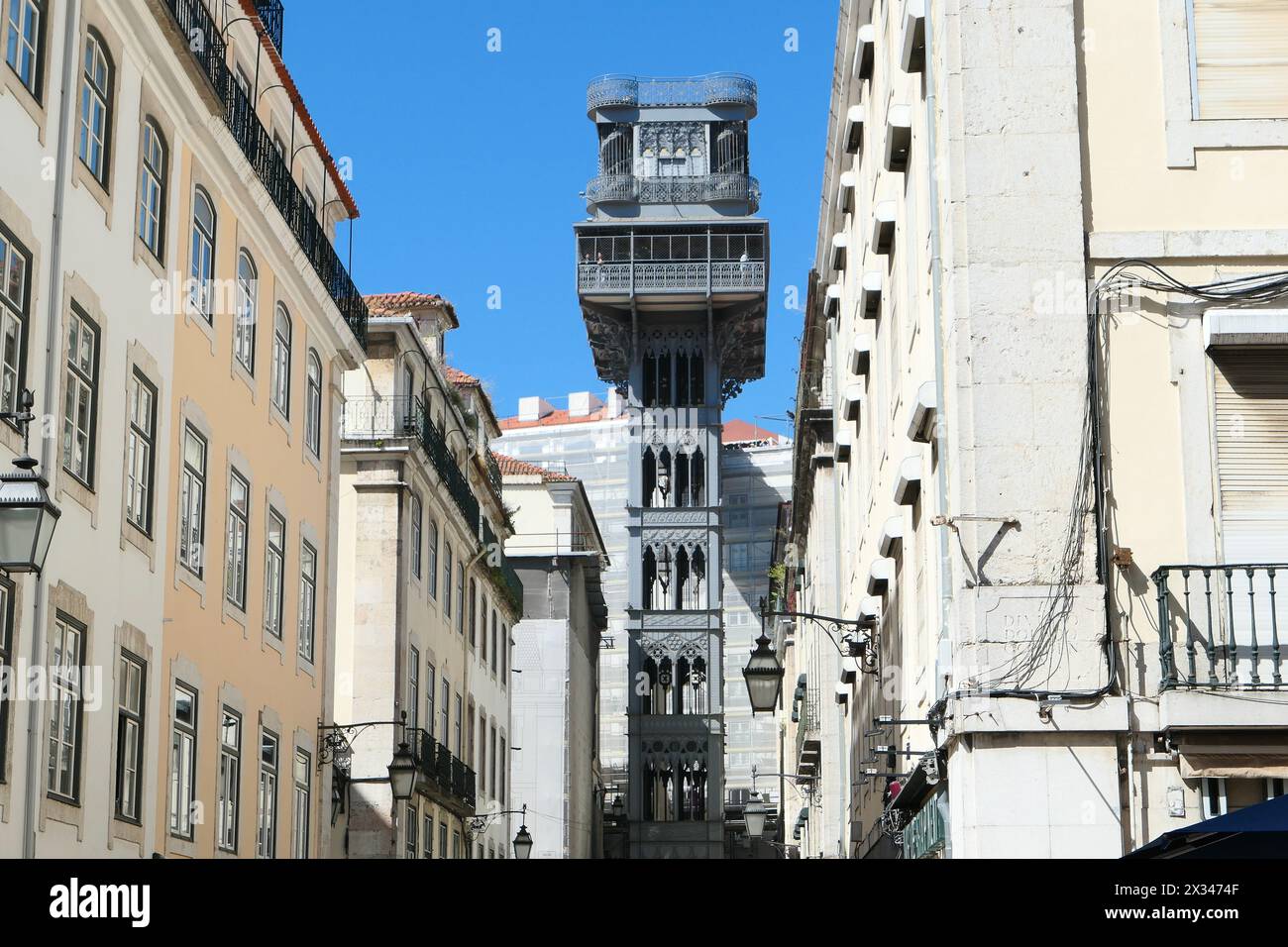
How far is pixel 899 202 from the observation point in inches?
704

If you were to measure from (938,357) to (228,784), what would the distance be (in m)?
11.3

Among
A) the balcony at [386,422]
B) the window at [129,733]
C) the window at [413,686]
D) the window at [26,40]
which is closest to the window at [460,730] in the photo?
the window at [413,686]

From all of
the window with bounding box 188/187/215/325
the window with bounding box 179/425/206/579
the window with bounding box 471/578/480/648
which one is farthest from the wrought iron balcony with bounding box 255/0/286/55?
the window with bounding box 471/578/480/648

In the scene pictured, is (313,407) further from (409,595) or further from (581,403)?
(581,403)

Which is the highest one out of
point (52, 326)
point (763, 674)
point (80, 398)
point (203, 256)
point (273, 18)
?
point (273, 18)

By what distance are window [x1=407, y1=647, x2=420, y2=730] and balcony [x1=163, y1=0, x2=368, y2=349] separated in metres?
7.28

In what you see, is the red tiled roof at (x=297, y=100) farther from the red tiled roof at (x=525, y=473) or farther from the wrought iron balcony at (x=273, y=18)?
the red tiled roof at (x=525, y=473)

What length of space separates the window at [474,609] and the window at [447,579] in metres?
3.05

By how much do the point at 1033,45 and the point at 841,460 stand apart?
1441 cm

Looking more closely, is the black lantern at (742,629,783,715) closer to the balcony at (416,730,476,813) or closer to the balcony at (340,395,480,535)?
the balcony at (416,730,476,813)

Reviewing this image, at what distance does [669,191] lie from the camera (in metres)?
85.2

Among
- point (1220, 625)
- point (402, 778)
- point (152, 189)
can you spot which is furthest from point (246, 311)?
point (1220, 625)

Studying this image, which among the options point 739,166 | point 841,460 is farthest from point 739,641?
point 841,460
